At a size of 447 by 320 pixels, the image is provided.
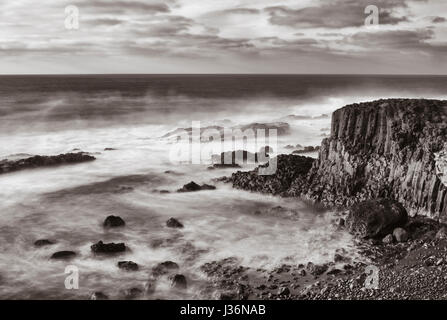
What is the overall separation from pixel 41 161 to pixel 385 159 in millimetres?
28800

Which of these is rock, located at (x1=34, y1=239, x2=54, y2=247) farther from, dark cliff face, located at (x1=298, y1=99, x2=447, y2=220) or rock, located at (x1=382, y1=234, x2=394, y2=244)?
rock, located at (x1=382, y1=234, x2=394, y2=244)

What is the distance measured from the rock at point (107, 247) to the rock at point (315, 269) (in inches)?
365

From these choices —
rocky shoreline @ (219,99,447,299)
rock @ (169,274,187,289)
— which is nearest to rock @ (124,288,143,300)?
rock @ (169,274,187,289)

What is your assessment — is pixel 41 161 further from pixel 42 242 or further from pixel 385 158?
pixel 385 158

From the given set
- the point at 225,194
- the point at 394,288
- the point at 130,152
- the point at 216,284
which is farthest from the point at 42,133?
the point at 394,288

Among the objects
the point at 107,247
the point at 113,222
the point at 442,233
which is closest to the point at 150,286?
the point at 107,247

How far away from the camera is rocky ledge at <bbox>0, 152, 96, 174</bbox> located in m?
42.2

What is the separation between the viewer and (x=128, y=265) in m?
23.4

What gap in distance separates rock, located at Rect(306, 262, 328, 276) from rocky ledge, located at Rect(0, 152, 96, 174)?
2842 cm

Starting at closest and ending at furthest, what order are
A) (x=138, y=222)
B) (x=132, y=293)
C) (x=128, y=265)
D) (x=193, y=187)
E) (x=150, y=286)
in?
(x=132, y=293), (x=150, y=286), (x=128, y=265), (x=138, y=222), (x=193, y=187)

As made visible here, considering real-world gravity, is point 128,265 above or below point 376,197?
below

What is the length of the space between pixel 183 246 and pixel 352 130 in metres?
13.6

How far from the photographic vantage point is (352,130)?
3231 centimetres

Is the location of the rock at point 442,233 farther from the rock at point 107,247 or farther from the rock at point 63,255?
the rock at point 63,255
